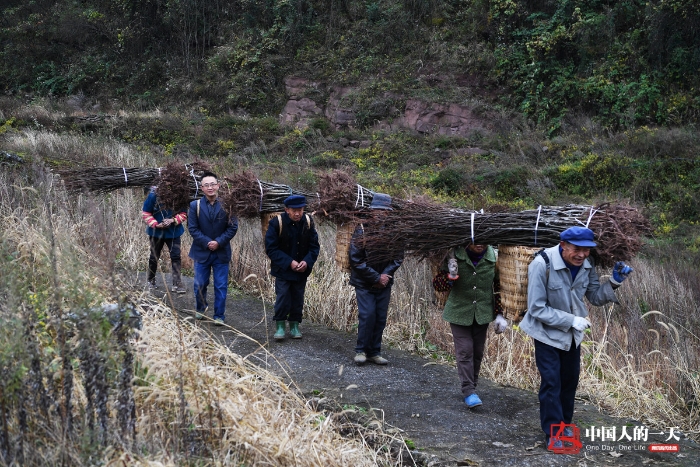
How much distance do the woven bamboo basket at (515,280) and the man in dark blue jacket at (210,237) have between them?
351 centimetres

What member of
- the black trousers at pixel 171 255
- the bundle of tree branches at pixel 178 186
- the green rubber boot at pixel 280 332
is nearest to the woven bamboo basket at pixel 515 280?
the green rubber boot at pixel 280 332

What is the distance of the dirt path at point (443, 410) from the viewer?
5145mm

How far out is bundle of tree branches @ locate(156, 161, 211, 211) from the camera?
8812mm

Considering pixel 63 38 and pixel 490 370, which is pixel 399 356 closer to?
pixel 490 370

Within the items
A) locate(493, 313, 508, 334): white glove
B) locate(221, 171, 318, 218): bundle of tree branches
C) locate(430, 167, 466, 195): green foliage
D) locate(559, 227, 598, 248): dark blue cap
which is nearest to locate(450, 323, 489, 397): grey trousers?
locate(493, 313, 508, 334): white glove

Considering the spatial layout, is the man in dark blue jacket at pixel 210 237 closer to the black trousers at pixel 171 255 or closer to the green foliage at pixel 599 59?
the black trousers at pixel 171 255

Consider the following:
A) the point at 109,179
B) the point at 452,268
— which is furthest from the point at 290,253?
the point at 109,179

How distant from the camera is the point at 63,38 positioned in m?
32.9

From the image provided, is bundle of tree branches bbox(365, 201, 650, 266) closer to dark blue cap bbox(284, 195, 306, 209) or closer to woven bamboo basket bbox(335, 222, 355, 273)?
woven bamboo basket bbox(335, 222, 355, 273)

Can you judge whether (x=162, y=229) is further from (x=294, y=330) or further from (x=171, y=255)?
(x=294, y=330)

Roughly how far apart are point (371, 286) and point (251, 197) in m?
1.91

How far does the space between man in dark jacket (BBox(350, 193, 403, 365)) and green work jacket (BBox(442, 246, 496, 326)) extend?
891mm

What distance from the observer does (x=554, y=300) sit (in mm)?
5215

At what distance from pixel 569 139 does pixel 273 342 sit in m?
14.7
